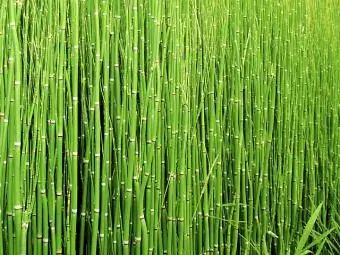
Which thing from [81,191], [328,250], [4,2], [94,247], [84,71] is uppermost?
[4,2]

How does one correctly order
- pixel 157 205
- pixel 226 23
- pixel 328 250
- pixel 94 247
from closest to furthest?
1. pixel 94 247
2. pixel 157 205
3. pixel 226 23
4. pixel 328 250

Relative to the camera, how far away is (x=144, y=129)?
57.0 inches

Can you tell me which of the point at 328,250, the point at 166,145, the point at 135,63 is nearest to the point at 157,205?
the point at 166,145

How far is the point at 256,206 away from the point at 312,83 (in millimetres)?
689

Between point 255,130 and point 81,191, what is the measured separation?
2.49 ft

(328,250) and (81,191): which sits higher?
(81,191)

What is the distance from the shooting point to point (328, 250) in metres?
2.25

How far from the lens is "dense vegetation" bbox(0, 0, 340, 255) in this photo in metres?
1.33

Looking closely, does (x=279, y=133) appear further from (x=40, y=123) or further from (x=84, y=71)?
(x=40, y=123)

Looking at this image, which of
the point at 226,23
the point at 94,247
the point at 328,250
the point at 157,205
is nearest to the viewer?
the point at 94,247

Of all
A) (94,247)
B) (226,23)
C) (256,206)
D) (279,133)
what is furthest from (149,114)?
(279,133)

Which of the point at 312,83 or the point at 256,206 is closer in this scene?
the point at 256,206

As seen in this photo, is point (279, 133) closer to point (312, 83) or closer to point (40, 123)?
point (312, 83)

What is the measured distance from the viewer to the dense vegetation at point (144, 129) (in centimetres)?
133
